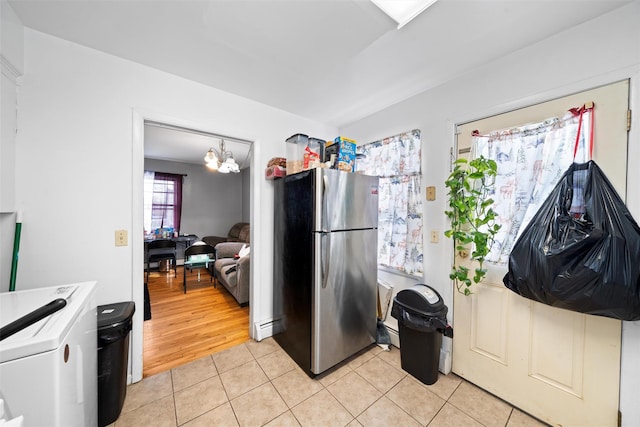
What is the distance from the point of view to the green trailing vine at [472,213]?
159 centimetres

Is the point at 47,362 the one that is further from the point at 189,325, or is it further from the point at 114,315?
the point at 189,325

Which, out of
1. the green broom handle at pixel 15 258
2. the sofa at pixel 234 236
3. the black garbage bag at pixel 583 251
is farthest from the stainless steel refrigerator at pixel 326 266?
the sofa at pixel 234 236

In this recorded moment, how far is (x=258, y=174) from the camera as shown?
93.5 inches

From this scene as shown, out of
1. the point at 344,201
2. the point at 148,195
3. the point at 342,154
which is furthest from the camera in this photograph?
the point at 148,195

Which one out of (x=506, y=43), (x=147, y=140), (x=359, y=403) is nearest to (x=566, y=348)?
(x=359, y=403)

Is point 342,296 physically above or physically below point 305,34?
below

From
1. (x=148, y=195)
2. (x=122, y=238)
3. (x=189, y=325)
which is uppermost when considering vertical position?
(x=148, y=195)

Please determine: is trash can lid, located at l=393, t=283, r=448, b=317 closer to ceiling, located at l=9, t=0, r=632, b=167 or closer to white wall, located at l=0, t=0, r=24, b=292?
ceiling, located at l=9, t=0, r=632, b=167

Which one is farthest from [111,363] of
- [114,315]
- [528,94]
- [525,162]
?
[528,94]

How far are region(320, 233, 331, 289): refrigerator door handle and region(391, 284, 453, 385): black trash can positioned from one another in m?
0.66

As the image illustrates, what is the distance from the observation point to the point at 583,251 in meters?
1.18

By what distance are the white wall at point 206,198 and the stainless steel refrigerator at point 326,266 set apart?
15.6ft

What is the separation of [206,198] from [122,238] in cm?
483

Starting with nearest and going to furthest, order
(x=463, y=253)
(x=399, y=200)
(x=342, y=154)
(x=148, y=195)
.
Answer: (x=463, y=253) → (x=342, y=154) → (x=399, y=200) → (x=148, y=195)
